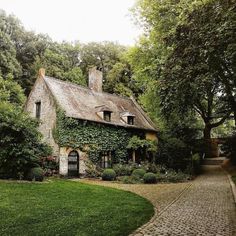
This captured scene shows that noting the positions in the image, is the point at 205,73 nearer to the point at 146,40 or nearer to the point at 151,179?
the point at 151,179

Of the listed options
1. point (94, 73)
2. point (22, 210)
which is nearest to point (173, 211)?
point (22, 210)

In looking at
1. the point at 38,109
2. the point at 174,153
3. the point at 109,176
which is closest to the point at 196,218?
the point at 109,176

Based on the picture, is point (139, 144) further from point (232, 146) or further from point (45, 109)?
point (232, 146)

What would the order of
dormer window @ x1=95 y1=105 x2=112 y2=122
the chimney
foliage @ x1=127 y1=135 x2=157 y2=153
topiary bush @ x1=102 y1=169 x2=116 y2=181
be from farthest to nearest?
the chimney → foliage @ x1=127 y1=135 x2=157 y2=153 → dormer window @ x1=95 y1=105 x2=112 y2=122 → topiary bush @ x1=102 y1=169 x2=116 y2=181

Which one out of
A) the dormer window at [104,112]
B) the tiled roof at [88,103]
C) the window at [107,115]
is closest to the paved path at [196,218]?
the tiled roof at [88,103]

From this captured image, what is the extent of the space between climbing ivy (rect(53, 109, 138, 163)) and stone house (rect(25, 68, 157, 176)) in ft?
0.76

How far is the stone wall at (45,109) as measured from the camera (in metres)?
25.1

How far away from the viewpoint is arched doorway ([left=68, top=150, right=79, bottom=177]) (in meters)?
24.2

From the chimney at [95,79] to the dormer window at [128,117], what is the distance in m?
4.15

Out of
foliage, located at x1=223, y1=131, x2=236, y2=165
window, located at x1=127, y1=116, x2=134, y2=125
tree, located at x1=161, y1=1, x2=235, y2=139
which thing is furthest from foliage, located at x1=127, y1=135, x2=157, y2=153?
tree, located at x1=161, y1=1, x2=235, y2=139

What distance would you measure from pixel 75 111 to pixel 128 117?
624 centimetres

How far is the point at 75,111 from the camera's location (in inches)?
1001

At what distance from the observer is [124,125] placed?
2830 cm

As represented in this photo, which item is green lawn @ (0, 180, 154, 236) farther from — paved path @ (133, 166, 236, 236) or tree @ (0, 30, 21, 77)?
tree @ (0, 30, 21, 77)
